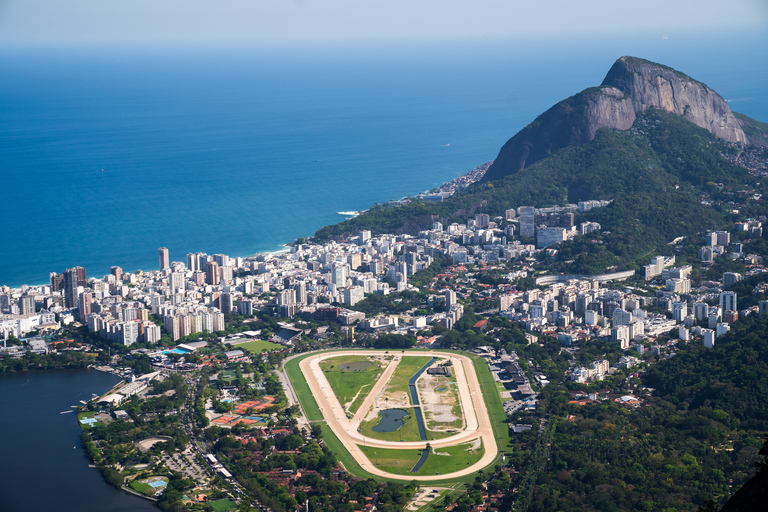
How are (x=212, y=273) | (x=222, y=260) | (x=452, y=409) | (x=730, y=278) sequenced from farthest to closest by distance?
(x=222, y=260) → (x=212, y=273) → (x=730, y=278) → (x=452, y=409)

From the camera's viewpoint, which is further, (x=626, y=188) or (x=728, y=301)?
(x=626, y=188)

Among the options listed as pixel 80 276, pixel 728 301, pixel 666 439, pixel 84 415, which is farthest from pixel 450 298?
pixel 84 415

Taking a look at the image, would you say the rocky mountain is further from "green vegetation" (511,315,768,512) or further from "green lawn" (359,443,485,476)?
"green lawn" (359,443,485,476)

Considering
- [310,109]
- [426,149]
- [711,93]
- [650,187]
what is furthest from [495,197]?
[310,109]

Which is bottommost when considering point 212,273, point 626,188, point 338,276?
point 338,276

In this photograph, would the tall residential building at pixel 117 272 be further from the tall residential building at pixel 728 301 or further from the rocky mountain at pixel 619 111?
the rocky mountain at pixel 619 111

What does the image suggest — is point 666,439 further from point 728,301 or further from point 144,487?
point 144,487

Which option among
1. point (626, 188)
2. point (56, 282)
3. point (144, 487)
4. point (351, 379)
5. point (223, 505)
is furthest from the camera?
point (626, 188)
